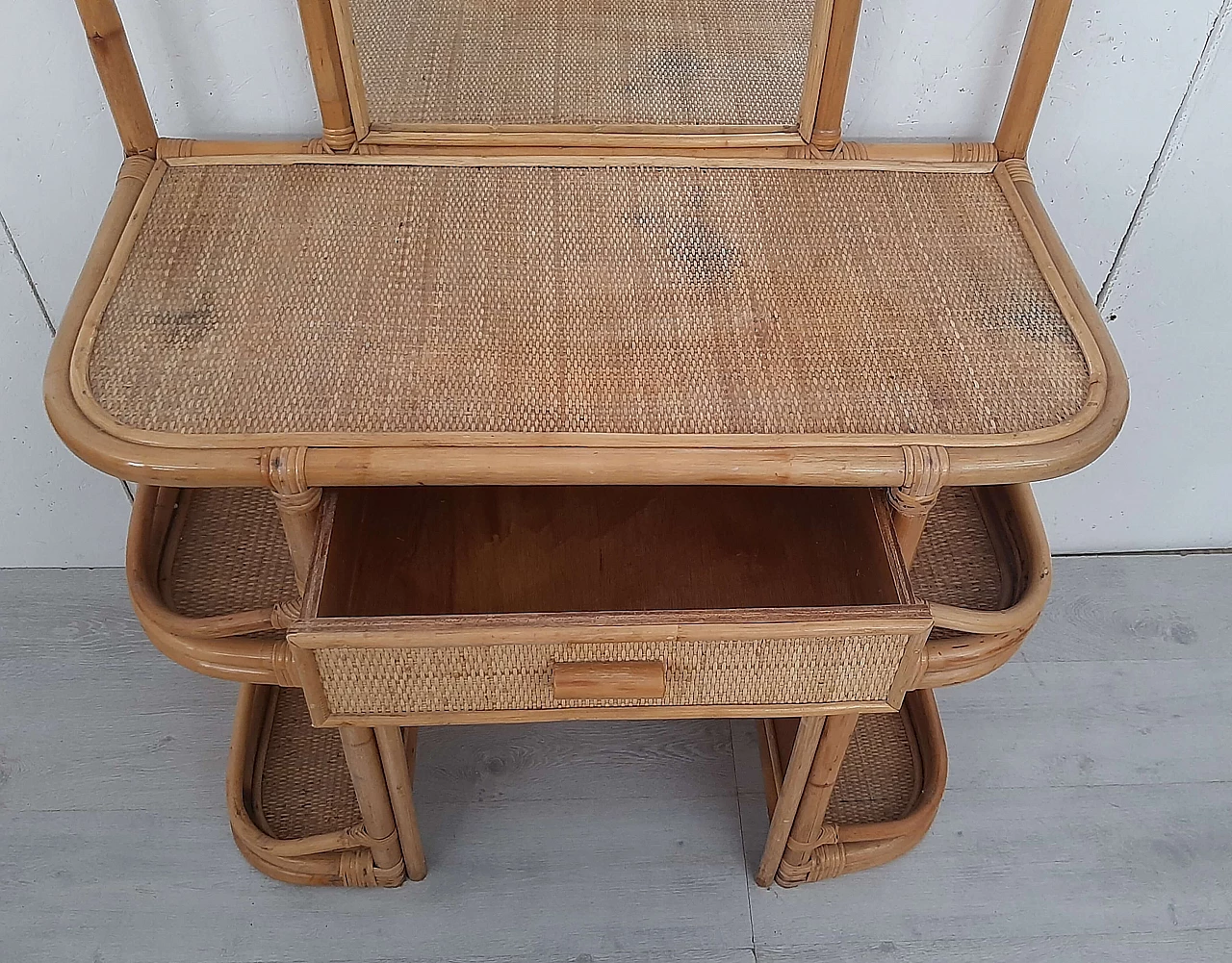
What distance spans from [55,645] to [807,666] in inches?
42.6

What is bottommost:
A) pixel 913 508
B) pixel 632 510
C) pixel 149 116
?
pixel 632 510

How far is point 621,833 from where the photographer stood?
48.1 inches

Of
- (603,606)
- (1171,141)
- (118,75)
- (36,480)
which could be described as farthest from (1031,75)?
(36,480)

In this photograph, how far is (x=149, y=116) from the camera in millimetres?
960

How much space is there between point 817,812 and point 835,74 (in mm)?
744

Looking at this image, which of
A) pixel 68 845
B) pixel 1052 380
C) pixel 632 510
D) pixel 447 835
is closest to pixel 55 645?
pixel 68 845

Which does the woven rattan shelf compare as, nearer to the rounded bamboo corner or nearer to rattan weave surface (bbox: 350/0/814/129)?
the rounded bamboo corner

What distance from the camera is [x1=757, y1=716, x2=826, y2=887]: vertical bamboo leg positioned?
3.20 feet

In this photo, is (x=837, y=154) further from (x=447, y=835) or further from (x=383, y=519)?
(x=447, y=835)

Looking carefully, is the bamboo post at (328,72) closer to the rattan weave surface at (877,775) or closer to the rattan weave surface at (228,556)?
the rattan weave surface at (228,556)

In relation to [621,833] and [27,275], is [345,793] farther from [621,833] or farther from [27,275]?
[27,275]

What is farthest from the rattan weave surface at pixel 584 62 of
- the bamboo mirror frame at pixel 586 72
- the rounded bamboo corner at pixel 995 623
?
the rounded bamboo corner at pixel 995 623

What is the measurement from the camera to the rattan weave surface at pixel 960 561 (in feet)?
3.37

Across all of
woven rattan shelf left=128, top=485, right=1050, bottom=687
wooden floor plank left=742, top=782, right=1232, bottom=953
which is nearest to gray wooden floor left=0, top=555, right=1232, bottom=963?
wooden floor plank left=742, top=782, right=1232, bottom=953
